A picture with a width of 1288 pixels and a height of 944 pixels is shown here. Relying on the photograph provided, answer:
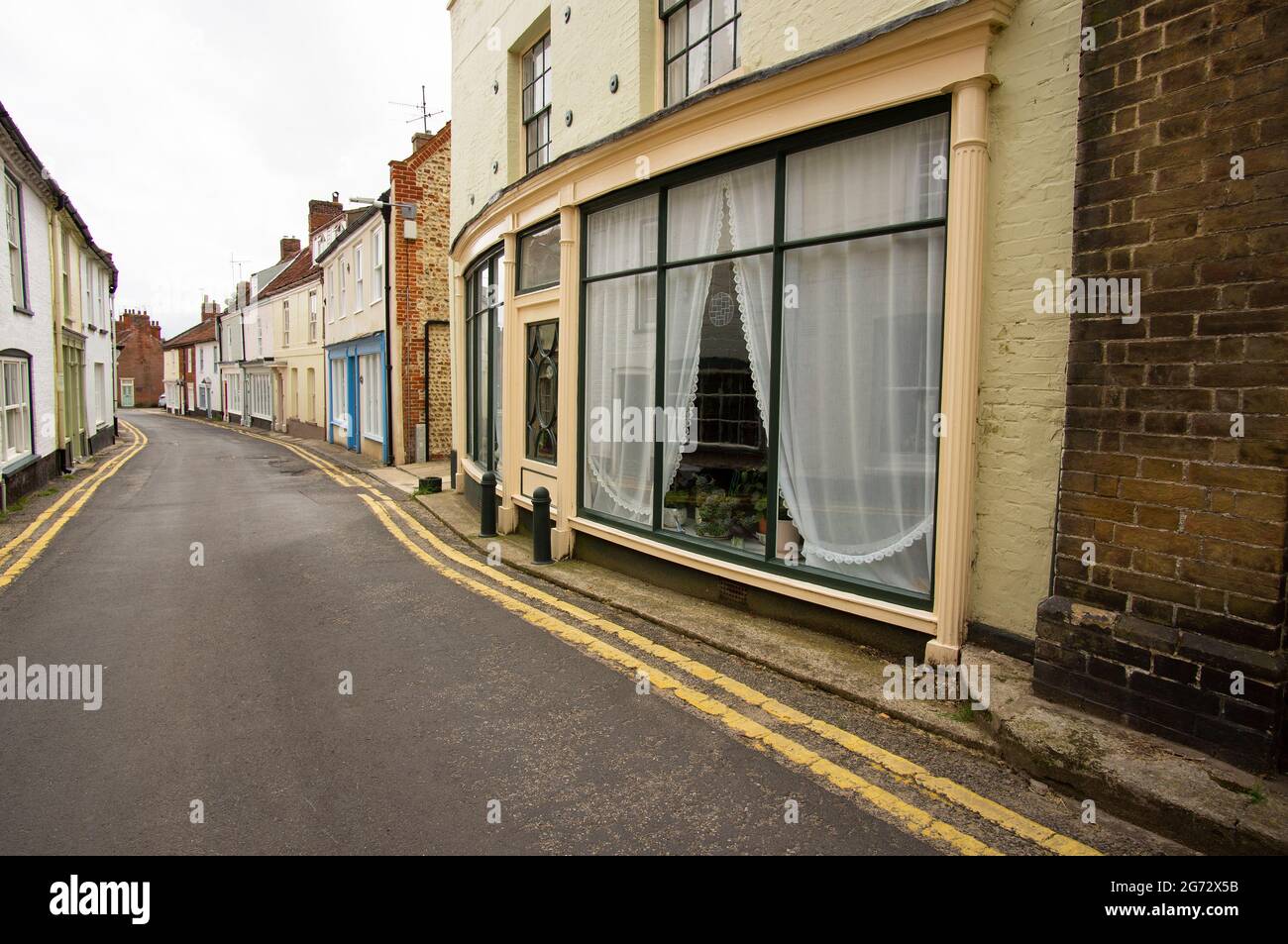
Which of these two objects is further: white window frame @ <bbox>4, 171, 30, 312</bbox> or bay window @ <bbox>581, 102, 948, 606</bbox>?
white window frame @ <bbox>4, 171, 30, 312</bbox>

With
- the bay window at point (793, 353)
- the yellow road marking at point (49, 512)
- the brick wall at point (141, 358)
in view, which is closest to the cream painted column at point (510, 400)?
the bay window at point (793, 353)

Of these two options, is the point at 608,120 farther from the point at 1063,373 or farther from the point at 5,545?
the point at 5,545

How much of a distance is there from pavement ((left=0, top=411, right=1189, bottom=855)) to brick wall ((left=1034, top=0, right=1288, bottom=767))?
2.51 feet

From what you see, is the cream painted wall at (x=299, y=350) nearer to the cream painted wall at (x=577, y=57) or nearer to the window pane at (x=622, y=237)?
the cream painted wall at (x=577, y=57)

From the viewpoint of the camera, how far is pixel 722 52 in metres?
7.04

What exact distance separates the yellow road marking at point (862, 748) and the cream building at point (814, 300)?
3.09 ft

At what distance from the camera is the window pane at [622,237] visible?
295 inches

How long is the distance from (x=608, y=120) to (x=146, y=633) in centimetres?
634

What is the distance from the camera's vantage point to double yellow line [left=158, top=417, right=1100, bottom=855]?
3.44 metres

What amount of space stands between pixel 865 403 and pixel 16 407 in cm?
1443

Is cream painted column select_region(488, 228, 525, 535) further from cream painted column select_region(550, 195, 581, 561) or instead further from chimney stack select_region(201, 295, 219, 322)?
chimney stack select_region(201, 295, 219, 322)

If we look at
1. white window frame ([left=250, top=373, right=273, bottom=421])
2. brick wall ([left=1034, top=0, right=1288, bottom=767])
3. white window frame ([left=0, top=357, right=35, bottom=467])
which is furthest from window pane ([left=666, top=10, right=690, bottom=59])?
white window frame ([left=250, top=373, right=273, bottom=421])

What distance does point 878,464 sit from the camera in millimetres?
5449

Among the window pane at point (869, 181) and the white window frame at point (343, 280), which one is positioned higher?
the white window frame at point (343, 280)
